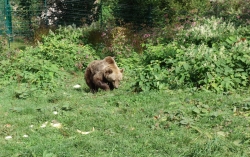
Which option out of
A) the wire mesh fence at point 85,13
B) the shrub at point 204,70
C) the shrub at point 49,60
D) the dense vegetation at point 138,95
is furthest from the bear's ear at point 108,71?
the wire mesh fence at point 85,13

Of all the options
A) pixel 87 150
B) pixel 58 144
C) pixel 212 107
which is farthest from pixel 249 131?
pixel 58 144

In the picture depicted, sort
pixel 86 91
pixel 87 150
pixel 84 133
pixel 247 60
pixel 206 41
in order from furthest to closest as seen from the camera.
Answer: pixel 206 41
pixel 86 91
pixel 247 60
pixel 84 133
pixel 87 150

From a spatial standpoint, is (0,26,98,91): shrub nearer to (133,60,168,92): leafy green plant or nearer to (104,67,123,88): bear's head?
(104,67,123,88): bear's head

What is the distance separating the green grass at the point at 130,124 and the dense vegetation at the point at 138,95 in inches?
0.6

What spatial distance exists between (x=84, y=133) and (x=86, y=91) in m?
3.18

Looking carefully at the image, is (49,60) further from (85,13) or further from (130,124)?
(130,124)

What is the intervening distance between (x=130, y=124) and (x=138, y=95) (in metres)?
1.54

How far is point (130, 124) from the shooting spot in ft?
20.6

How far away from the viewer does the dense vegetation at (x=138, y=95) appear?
218 inches

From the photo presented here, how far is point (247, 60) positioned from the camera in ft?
26.7

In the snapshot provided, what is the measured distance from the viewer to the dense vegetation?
553cm

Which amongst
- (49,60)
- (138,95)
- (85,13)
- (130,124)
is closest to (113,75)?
(138,95)

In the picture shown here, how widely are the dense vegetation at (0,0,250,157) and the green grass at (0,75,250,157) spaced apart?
15 mm

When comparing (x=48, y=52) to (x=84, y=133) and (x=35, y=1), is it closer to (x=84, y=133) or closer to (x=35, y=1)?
(x=35, y=1)
